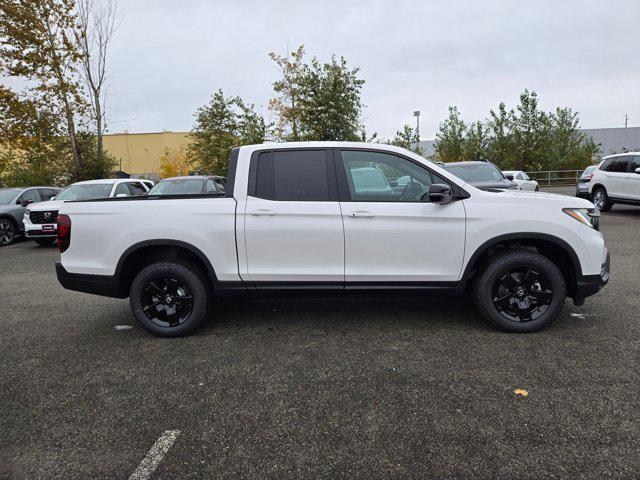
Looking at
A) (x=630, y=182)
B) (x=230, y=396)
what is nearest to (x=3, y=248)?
(x=230, y=396)

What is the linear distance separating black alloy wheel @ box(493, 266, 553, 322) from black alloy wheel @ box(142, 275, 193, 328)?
2.98m

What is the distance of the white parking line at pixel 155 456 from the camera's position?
233 cm

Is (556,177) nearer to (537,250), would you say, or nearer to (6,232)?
(537,250)

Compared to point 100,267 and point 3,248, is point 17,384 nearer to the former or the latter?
point 100,267

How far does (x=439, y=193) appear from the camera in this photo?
12.6ft

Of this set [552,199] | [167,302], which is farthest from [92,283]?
[552,199]

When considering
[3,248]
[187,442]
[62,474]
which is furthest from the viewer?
[3,248]

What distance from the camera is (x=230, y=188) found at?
13.7 feet

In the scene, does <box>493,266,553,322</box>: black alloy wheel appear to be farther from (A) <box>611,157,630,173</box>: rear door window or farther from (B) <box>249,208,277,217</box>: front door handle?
(A) <box>611,157,630,173</box>: rear door window

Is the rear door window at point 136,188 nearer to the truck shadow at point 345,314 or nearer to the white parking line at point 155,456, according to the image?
the truck shadow at point 345,314

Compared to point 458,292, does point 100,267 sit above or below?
above

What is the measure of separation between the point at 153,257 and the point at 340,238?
189 cm

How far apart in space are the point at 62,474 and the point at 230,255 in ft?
7.07

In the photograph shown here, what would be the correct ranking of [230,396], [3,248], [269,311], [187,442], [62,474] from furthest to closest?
1. [3,248]
2. [269,311]
3. [230,396]
4. [187,442]
5. [62,474]
